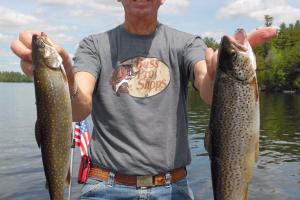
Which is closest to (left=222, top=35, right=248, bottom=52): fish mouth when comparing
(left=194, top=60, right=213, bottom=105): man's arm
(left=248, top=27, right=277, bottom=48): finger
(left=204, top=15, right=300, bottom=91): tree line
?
(left=248, top=27, right=277, bottom=48): finger

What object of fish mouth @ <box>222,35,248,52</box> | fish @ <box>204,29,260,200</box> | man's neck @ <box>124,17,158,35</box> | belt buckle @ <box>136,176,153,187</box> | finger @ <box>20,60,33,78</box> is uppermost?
man's neck @ <box>124,17,158,35</box>

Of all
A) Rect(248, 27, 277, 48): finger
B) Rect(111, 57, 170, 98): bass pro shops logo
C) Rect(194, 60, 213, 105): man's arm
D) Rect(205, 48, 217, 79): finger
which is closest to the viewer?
Rect(248, 27, 277, 48): finger

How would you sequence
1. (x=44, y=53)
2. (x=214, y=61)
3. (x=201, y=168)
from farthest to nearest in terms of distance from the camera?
(x=201, y=168), (x=214, y=61), (x=44, y=53)

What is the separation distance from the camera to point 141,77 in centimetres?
501

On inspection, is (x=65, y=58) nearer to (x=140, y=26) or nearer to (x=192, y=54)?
(x=140, y=26)

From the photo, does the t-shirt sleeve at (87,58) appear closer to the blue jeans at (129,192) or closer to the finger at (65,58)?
the finger at (65,58)

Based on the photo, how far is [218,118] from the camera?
3.89 m

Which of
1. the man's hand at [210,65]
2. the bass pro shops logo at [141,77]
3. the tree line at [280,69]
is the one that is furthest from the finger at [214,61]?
the tree line at [280,69]

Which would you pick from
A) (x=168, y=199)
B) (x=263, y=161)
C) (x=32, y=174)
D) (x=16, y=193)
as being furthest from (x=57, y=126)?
(x=263, y=161)

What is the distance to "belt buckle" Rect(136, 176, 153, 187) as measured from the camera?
191 inches

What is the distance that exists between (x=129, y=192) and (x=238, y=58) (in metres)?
1.91

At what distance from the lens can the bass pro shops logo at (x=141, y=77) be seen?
4949 mm

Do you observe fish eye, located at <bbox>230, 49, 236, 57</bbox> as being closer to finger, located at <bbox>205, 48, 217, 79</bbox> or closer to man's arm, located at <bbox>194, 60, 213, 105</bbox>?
finger, located at <bbox>205, 48, 217, 79</bbox>

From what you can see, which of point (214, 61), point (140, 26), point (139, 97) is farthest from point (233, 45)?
point (140, 26)
